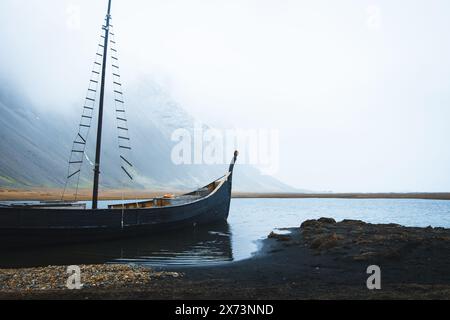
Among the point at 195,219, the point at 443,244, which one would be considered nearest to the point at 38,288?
the point at 443,244

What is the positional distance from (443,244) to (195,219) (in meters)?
20.9

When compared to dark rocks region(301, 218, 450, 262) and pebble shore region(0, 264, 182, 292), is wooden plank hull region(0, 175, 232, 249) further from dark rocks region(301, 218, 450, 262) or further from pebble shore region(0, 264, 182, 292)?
dark rocks region(301, 218, 450, 262)

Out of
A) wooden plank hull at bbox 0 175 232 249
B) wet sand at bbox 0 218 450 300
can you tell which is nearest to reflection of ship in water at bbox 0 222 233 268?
wooden plank hull at bbox 0 175 232 249

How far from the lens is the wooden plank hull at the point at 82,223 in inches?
885

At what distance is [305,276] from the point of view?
15.5 meters

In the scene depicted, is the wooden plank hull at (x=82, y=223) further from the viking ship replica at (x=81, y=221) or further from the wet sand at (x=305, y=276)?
the wet sand at (x=305, y=276)

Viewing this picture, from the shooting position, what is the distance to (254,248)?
25.7 metres

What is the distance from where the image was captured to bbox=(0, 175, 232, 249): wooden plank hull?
22.5 metres

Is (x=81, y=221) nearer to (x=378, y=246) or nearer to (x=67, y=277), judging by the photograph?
(x=67, y=277)

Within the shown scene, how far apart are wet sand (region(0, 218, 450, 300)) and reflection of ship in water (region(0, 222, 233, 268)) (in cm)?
278

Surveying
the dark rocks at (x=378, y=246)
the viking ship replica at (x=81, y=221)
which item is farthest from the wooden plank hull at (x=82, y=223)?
the dark rocks at (x=378, y=246)

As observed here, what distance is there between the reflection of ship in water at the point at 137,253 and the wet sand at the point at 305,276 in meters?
2.78

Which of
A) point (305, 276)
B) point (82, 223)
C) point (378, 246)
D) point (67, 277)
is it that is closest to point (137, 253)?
point (82, 223)

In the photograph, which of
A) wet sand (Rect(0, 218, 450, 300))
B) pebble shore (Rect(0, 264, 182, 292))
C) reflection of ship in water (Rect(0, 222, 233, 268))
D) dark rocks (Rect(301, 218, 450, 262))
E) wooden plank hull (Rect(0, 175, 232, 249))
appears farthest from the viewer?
wooden plank hull (Rect(0, 175, 232, 249))
